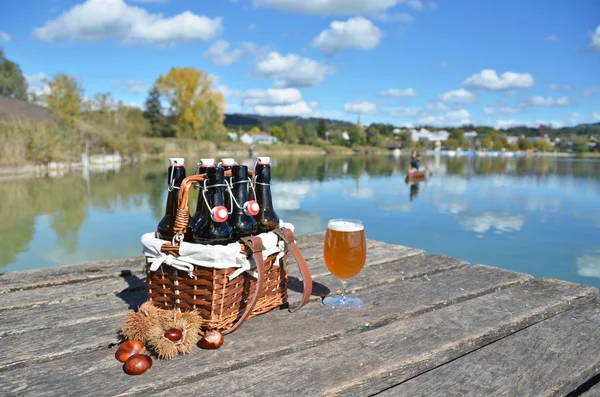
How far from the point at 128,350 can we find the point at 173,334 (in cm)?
12

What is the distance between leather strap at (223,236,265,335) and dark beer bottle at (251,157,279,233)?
0.73ft

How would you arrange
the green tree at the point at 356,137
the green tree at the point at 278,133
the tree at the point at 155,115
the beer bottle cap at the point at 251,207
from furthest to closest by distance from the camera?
the green tree at the point at 278,133
the green tree at the point at 356,137
the tree at the point at 155,115
the beer bottle cap at the point at 251,207

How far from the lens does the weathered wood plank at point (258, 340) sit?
1.03 meters

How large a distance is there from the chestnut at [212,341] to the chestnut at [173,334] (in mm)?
66

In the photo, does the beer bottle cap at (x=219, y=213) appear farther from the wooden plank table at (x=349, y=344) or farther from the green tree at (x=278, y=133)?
the green tree at (x=278, y=133)

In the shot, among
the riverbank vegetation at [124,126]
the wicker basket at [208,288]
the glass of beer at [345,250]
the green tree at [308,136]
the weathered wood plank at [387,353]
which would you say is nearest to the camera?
the weathered wood plank at [387,353]

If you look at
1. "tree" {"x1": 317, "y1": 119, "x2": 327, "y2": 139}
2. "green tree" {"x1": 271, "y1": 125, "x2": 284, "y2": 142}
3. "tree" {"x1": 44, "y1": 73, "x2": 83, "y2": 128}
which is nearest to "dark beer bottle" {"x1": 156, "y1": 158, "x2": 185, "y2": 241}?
"tree" {"x1": 44, "y1": 73, "x2": 83, "y2": 128}

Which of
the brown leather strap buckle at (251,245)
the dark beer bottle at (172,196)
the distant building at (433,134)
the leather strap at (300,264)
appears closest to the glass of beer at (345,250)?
the leather strap at (300,264)

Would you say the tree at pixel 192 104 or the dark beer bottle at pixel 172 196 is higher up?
the tree at pixel 192 104

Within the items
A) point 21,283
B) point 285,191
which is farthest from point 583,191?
point 21,283

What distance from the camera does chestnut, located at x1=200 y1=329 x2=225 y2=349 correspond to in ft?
3.89

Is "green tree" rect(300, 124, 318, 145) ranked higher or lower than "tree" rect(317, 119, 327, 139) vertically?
lower

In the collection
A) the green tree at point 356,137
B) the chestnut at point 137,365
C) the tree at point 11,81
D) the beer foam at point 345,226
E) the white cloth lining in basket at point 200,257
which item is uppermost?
the tree at point 11,81

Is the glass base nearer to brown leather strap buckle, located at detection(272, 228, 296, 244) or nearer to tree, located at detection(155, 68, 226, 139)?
brown leather strap buckle, located at detection(272, 228, 296, 244)
